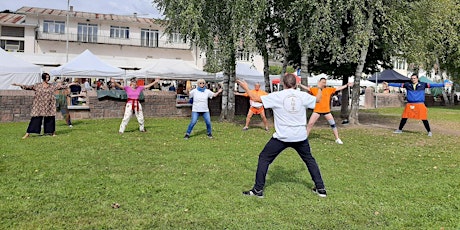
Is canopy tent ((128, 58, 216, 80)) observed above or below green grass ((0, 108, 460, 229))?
above

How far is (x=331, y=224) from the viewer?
4707 mm

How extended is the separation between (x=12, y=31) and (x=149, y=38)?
15078 millimetres

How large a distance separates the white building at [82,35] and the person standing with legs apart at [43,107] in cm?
3430

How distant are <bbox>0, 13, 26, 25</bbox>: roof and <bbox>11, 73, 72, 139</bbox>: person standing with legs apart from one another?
40969 mm

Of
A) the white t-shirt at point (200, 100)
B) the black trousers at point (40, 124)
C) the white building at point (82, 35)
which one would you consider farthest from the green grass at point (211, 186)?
the white building at point (82, 35)

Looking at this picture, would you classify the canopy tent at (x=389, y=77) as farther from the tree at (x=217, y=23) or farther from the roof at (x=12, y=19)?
the roof at (x=12, y=19)

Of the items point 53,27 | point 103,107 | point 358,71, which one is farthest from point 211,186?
point 53,27

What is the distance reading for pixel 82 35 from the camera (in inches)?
1909

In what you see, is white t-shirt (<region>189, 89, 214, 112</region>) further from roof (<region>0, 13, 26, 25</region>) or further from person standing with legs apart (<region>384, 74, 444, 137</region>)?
roof (<region>0, 13, 26, 25</region>)

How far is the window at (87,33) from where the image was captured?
159 feet

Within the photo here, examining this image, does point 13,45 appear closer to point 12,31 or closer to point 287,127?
point 12,31

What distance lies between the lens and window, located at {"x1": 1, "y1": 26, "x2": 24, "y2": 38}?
155 ft

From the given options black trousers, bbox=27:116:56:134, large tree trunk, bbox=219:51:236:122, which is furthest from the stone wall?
black trousers, bbox=27:116:56:134

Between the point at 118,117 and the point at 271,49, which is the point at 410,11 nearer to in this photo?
the point at 271,49
